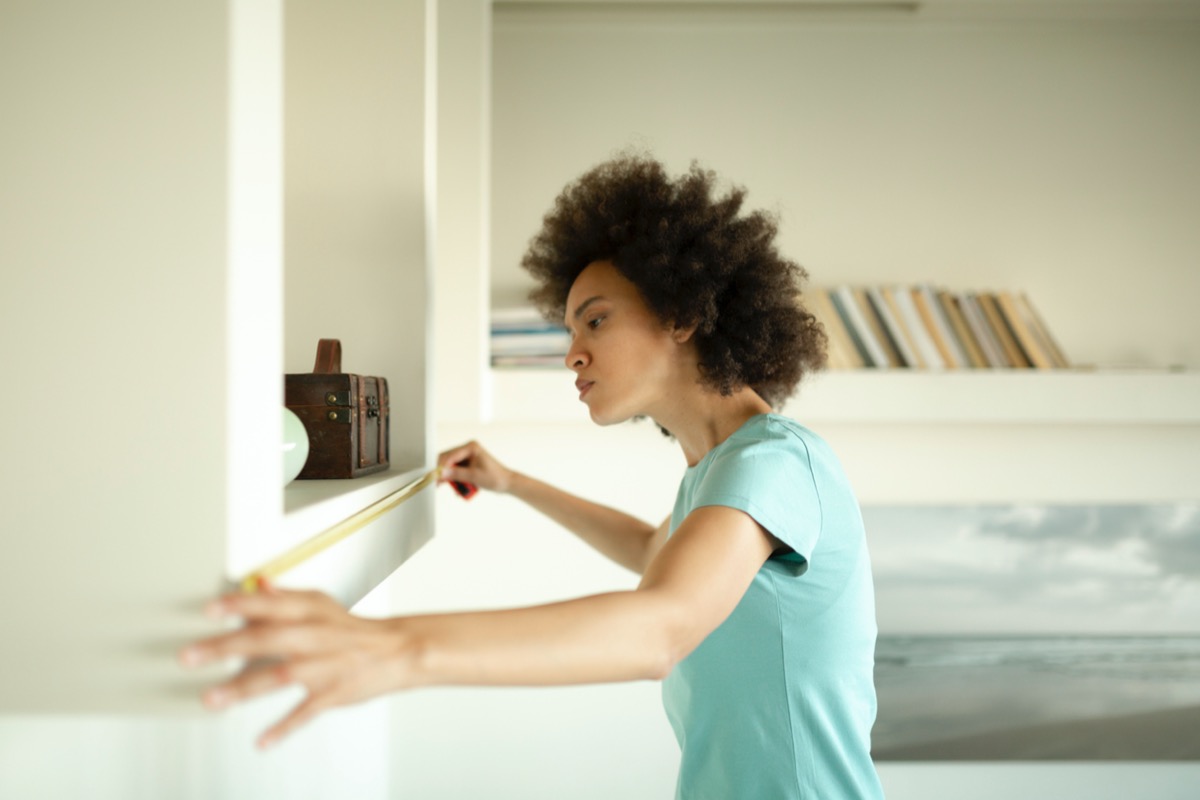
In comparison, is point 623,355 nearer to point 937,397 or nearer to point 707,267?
point 707,267

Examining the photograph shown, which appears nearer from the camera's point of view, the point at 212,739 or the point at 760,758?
the point at 760,758

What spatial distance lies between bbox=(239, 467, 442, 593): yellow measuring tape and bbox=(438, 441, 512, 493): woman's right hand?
478 millimetres

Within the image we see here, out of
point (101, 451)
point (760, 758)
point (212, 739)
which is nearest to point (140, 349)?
point (101, 451)

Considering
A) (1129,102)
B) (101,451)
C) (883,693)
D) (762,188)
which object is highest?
Answer: (1129,102)

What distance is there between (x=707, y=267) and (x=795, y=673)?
2.09ft

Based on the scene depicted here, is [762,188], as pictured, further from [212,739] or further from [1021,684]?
[212,739]

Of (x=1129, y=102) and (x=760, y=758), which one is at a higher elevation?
(x=1129, y=102)

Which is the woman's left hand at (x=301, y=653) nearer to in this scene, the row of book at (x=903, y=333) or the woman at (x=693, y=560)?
the woman at (x=693, y=560)

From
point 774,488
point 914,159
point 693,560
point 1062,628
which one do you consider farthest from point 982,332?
point 693,560

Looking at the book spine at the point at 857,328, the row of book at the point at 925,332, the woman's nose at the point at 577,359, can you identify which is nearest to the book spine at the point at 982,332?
the row of book at the point at 925,332

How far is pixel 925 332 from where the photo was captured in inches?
89.6

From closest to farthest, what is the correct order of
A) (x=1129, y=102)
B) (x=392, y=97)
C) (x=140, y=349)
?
1. (x=140, y=349)
2. (x=392, y=97)
3. (x=1129, y=102)

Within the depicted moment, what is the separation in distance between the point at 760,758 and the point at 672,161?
1622 mm

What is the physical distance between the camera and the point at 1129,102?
247cm
